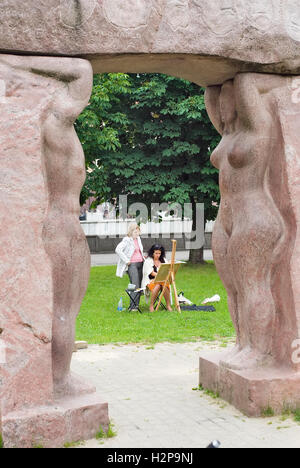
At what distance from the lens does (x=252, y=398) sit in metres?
5.28

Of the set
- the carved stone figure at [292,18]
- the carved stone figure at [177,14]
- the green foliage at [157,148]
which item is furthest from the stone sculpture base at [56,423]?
the green foliage at [157,148]

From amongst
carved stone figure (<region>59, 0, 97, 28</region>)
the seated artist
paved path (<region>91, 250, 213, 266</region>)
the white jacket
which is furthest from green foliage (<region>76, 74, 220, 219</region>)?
carved stone figure (<region>59, 0, 97, 28</region>)

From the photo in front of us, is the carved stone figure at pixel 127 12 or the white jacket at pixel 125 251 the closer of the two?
the carved stone figure at pixel 127 12

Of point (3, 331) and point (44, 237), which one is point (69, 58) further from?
point (3, 331)

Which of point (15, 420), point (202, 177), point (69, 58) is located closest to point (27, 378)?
point (15, 420)

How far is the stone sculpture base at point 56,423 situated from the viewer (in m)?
4.44

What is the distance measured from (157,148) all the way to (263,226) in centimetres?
1118

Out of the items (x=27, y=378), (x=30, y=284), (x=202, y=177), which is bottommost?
(x=27, y=378)

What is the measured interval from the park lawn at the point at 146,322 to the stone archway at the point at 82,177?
3.17 m

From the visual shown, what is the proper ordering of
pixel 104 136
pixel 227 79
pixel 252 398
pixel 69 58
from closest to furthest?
pixel 69 58, pixel 252 398, pixel 227 79, pixel 104 136

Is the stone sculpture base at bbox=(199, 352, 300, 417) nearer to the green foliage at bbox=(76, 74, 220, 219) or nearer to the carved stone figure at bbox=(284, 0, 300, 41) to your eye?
the carved stone figure at bbox=(284, 0, 300, 41)

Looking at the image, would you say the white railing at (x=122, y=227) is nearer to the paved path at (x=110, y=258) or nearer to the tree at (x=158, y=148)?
the paved path at (x=110, y=258)

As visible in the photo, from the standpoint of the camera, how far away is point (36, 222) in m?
4.59

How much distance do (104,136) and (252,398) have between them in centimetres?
969
